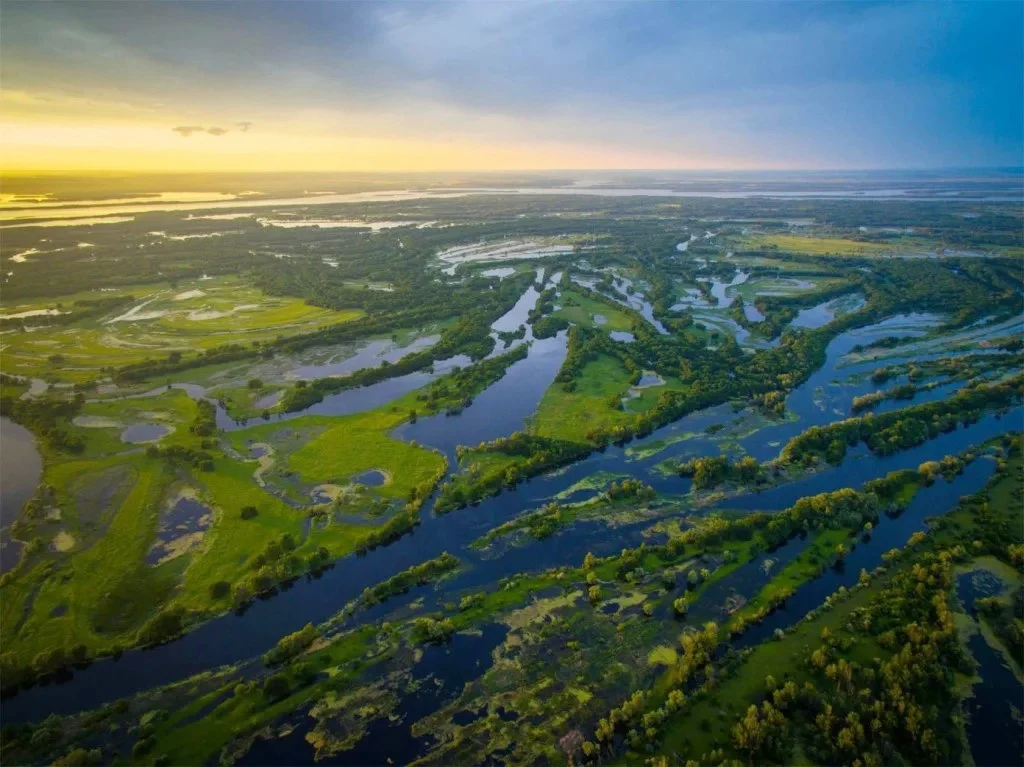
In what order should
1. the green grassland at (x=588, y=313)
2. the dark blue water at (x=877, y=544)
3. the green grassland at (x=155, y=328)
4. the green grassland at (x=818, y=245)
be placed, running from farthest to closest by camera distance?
the green grassland at (x=818, y=245), the green grassland at (x=588, y=313), the green grassland at (x=155, y=328), the dark blue water at (x=877, y=544)

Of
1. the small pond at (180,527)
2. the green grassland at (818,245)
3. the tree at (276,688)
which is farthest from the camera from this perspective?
the green grassland at (818,245)

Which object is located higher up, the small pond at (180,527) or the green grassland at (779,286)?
the green grassland at (779,286)

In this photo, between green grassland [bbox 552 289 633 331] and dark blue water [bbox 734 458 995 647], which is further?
green grassland [bbox 552 289 633 331]

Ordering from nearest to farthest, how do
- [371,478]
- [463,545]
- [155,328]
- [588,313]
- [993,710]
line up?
[993,710] → [463,545] → [371,478] → [155,328] → [588,313]

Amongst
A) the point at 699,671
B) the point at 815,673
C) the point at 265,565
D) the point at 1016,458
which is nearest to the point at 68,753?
the point at 265,565

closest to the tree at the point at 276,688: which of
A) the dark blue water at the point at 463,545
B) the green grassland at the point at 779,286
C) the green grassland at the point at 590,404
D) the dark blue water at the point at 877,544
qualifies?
the dark blue water at the point at 463,545

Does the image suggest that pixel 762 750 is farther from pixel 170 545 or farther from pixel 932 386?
pixel 932 386

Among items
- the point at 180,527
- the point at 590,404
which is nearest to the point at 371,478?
the point at 180,527

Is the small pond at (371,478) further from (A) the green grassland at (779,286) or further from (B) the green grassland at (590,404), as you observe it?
(A) the green grassland at (779,286)

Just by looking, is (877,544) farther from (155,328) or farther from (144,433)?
(155,328)

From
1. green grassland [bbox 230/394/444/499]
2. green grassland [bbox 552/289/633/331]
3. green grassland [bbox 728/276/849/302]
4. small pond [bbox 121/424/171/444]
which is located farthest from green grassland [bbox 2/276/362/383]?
green grassland [bbox 728/276/849/302]

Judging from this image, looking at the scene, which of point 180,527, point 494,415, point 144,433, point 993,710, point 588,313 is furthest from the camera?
point 588,313

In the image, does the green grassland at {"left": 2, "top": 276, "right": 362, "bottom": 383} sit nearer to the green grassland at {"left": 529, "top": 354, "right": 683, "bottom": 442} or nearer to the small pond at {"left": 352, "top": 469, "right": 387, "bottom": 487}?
the small pond at {"left": 352, "top": 469, "right": 387, "bottom": 487}
